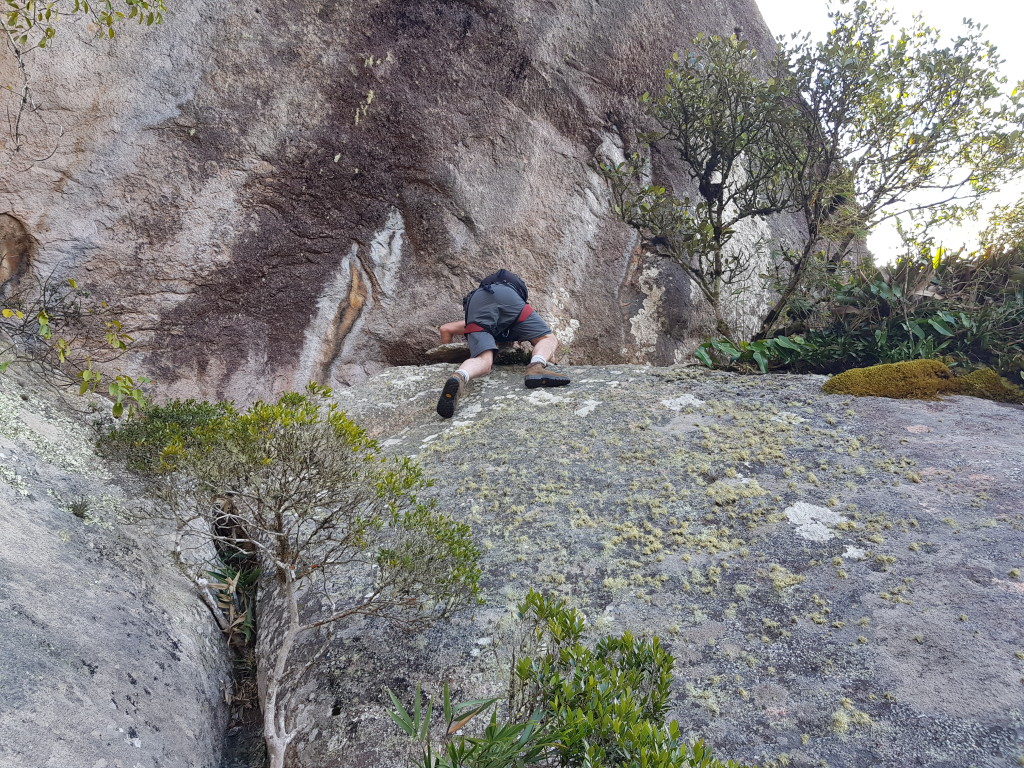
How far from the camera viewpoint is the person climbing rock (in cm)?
654

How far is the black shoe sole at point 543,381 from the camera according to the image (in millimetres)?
6180

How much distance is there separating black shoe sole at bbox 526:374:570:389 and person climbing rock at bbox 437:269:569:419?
4.6 inches

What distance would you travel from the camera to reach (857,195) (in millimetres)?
7086

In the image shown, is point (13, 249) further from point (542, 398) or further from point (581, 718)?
point (581, 718)

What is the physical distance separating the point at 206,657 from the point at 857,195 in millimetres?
7138

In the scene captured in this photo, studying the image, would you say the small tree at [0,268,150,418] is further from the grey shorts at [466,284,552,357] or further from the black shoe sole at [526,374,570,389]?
the black shoe sole at [526,374,570,389]

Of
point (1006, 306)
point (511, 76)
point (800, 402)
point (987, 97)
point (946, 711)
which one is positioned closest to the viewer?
point (946, 711)

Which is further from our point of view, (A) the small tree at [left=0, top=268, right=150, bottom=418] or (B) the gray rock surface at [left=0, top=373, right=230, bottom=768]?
(A) the small tree at [left=0, top=268, right=150, bottom=418]

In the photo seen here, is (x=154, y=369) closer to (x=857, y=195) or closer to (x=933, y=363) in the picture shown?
(x=933, y=363)

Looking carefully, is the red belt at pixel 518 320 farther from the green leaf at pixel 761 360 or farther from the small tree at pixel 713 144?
the green leaf at pixel 761 360

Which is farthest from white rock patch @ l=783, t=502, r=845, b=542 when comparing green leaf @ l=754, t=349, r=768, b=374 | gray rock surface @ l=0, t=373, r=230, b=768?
gray rock surface @ l=0, t=373, r=230, b=768

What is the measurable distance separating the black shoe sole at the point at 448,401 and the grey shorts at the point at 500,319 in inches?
32.2

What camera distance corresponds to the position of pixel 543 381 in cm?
619

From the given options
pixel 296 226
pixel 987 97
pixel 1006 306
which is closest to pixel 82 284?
pixel 296 226
